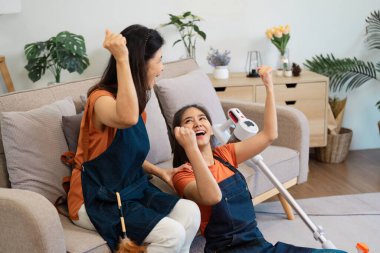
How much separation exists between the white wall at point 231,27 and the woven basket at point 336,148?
0.31 meters

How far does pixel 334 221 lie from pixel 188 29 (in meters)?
1.57

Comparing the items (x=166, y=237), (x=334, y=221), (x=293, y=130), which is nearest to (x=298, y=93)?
(x=293, y=130)

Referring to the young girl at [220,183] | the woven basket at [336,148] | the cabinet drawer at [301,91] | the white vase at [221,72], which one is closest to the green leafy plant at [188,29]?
the white vase at [221,72]

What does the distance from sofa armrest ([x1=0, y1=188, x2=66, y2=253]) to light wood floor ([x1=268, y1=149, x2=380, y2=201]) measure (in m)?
1.73

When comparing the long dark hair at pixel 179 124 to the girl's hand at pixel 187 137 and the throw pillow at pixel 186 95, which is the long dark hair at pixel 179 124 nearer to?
the girl's hand at pixel 187 137

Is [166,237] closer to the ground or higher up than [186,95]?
closer to the ground

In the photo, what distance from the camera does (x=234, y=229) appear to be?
193cm

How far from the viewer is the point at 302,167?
2.75m

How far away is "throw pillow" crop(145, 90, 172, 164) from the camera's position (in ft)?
8.27

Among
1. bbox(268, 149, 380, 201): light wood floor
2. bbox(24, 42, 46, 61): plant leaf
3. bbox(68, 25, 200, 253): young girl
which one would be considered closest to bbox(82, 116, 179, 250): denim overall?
bbox(68, 25, 200, 253): young girl

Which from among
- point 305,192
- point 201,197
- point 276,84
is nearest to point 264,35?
point 276,84

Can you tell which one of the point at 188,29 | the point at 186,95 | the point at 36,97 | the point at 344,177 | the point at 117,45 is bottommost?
the point at 344,177

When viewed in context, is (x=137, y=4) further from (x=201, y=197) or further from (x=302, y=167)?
(x=201, y=197)

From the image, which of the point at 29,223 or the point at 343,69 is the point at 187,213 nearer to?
the point at 29,223
